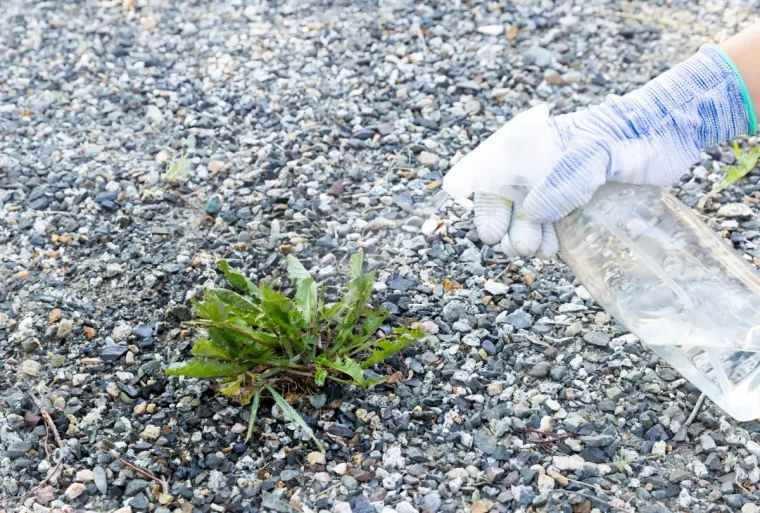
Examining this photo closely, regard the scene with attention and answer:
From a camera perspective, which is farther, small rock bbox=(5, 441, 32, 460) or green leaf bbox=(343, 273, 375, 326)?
green leaf bbox=(343, 273, 375, 326)

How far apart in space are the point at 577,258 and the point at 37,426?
5.02ft

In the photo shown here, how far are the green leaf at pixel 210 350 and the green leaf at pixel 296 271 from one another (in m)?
0.32

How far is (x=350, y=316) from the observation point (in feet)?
8.25

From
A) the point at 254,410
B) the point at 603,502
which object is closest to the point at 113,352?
the point at 254,410

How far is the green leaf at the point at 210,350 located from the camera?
2.34 metres

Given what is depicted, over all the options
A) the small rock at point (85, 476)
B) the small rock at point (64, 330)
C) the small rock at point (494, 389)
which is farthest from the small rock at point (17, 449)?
the small rock at point (494, 389)

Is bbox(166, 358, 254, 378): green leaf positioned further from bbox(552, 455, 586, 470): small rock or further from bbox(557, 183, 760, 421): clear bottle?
bbox(557, 183, 760, 421): clear bottle

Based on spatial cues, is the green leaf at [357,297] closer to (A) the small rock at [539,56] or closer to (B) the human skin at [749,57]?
(B) the human skin at [749,57]

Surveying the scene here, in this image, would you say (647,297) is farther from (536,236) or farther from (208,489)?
(208,489)

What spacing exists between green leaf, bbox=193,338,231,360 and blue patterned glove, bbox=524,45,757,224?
863 millimetres

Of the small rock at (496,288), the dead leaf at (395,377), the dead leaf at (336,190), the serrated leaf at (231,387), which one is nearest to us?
the serrated leaf at (231,387)

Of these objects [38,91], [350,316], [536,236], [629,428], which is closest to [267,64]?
[38,91]

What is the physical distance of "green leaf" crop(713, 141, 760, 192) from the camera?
3160mm

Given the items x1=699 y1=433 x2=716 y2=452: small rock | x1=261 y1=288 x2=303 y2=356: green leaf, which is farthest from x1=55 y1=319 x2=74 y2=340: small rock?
x1=699 y1=433 x2=716 y2=452: small rock
